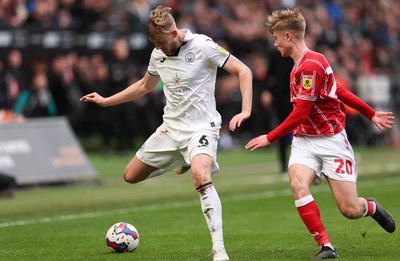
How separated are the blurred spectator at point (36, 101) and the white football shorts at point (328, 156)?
1509 cm

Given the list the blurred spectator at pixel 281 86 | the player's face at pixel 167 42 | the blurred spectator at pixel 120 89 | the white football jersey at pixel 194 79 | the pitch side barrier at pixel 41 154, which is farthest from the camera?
the blurred spectator at pixel 120 89

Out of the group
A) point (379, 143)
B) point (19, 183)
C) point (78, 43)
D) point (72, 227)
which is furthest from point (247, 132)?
point (72, 227)

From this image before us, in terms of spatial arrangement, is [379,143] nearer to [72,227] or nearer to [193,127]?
[72,227]

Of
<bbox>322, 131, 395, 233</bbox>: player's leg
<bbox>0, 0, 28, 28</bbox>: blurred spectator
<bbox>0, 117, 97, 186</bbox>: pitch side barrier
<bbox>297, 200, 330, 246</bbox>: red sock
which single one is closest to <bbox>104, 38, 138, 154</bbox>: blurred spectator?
<bbox>0, 0, 28, 28</bbox>: blurred spectator

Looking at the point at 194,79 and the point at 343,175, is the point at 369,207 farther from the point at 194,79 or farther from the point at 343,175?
the point at 194,79

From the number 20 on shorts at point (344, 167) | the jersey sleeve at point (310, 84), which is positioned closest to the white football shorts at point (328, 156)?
the number 20 on shorts at point (344, 167)

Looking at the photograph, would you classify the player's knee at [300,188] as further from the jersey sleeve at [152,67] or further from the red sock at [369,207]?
the jersey sleeve at [152,67]

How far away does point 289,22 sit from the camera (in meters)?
9.44

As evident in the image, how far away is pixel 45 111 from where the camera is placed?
80.6 feet

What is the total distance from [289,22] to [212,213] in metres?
1.88

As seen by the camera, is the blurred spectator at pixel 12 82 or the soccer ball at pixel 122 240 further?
the blurred spectator at pixel 12 82

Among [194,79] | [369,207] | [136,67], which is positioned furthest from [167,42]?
[136,67]

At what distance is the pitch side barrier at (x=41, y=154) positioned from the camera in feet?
60.6

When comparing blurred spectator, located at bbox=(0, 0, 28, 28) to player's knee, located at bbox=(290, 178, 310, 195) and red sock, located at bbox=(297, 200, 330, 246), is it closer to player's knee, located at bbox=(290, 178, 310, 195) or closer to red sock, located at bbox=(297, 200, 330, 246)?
player's knee, located at bbox=(290, 178, 310, 195)
